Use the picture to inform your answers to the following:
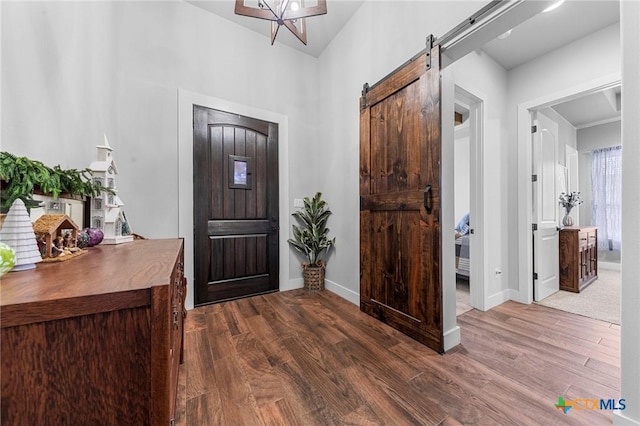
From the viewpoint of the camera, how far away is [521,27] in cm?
239

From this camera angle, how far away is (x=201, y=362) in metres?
1.61

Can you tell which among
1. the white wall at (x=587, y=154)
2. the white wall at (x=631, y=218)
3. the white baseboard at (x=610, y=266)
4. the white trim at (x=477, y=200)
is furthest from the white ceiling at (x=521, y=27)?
the white baseboard at (x=610, y=266)

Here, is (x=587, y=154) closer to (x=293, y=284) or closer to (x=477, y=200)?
(x=477, y=200)

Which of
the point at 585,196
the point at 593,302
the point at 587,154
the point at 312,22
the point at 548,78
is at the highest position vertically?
the point at 312,22

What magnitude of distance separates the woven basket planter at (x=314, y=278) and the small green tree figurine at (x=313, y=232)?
2.6 inches

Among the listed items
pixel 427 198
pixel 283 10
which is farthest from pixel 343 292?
pixel 283 10

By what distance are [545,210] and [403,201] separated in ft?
7.31

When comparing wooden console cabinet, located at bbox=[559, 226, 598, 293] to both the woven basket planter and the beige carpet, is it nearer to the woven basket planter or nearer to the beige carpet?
the beige carpet

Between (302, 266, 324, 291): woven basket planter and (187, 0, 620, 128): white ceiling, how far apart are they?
2.78 meters

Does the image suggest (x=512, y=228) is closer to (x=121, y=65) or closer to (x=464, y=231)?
(x=464, y=231)

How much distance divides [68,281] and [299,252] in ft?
8.78

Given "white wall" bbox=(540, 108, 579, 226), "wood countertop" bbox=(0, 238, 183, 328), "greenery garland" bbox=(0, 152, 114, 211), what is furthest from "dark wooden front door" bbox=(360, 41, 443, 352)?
"white wall" bbox=(540, 108, 579, 226)

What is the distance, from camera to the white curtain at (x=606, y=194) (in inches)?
175

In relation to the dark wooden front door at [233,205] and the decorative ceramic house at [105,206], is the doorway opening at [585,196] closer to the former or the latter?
the dark wooden front door at [233,205]
